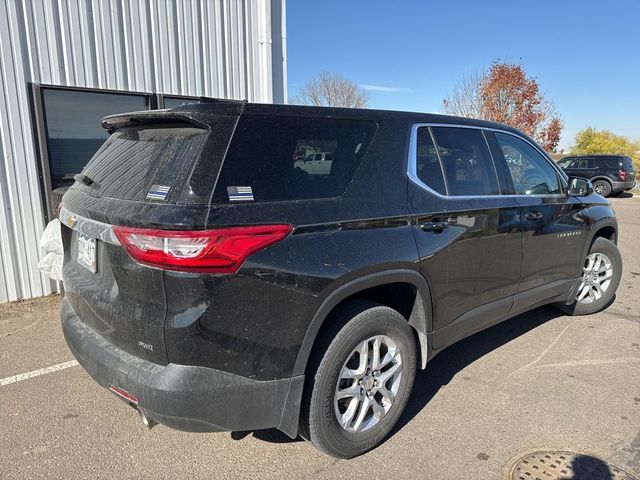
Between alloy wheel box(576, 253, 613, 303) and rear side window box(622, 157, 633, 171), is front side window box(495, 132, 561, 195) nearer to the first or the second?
alloy wheel box(576, 253, 613, 303)

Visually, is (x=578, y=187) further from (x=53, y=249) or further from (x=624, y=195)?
(x=624, y=195)

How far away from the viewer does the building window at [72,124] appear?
5.24 meters

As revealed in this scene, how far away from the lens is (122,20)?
5.50m

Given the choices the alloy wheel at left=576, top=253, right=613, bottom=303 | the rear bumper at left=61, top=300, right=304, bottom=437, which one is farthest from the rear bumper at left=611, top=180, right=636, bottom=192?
the rear bumper at left=61, top=300, right=304, bottom=437

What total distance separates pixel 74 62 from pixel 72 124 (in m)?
0.69

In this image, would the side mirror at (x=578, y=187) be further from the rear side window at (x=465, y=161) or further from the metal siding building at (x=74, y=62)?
the metal siding building at (x=74, y=62)

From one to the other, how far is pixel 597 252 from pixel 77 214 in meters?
4.74

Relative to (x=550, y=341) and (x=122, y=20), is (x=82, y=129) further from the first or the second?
(x=550, y=341)

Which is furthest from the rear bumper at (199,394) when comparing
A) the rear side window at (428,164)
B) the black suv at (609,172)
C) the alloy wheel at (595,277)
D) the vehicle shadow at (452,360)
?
the black suv at (609,172)

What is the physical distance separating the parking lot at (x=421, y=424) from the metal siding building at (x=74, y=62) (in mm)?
1439

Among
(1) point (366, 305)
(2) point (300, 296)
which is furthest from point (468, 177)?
(2) point (300, 296)

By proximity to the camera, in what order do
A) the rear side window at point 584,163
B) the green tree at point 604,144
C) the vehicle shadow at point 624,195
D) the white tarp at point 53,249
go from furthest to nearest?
the green tree at point 604,144 < the vehicle shadow at point 624,195 < the rear side window at point 584,163 < the white tarp at point 53,249

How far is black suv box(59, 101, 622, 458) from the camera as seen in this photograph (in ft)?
6.67

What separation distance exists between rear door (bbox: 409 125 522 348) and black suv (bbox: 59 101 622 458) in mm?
14
